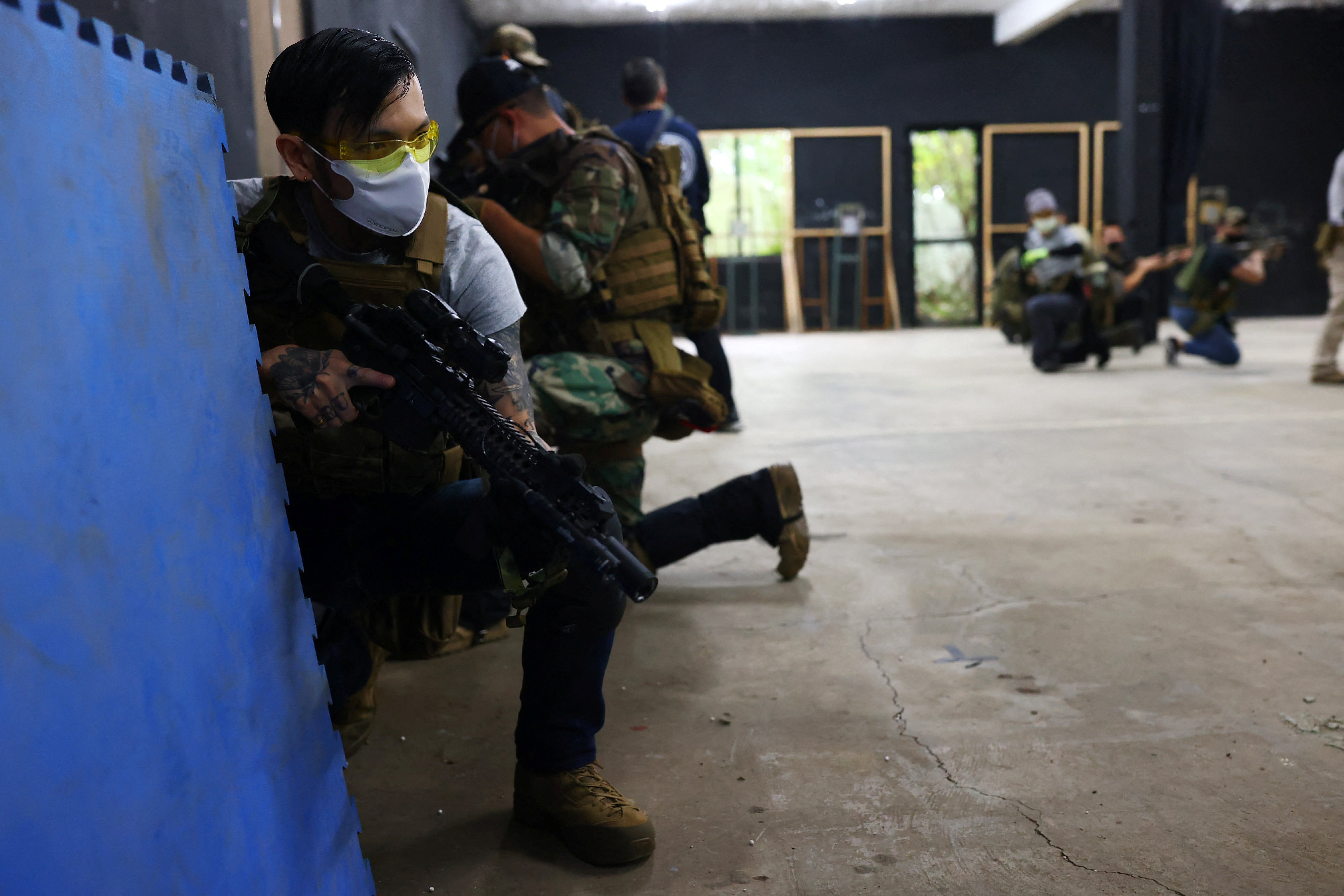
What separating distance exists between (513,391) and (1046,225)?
6.56 m

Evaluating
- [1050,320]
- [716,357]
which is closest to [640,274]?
[716,357]

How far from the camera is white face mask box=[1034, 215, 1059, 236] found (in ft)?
23.2

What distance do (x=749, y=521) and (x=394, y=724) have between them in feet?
3.12

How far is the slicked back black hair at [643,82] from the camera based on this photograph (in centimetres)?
373

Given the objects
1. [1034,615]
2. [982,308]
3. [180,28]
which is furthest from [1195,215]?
[180,28]

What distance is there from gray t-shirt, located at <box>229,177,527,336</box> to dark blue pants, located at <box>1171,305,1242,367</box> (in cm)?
644

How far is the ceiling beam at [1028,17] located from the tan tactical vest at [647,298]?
867 cm

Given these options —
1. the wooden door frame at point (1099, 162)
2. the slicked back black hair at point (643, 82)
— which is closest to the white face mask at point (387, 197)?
the slicked back black hair at point (643, 82)

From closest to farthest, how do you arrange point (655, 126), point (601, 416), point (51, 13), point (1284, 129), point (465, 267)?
1. point (51, 13)
2. point (465, 267)
3. point (601, 416)
4. point (655, 126)
5. point (1284, 129)

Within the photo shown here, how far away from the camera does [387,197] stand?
1.31m

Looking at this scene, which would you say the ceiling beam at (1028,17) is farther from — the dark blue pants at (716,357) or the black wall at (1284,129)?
the dark blue pants at (716,357)

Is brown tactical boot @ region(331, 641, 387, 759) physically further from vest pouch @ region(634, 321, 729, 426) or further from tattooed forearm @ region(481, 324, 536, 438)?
vest pouch @ region(634, 321, 729, 426)

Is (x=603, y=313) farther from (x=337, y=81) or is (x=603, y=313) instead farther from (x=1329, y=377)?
(x=1329, y=377)

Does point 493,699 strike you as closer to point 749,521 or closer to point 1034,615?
point 749,521
